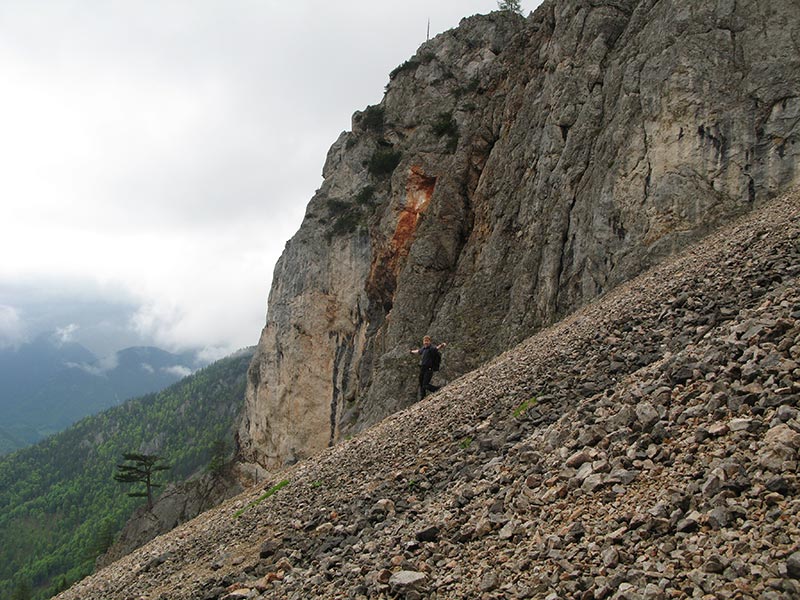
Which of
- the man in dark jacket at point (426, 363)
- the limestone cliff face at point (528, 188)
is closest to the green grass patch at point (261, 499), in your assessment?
the man in dark jacket at point (426, 363)

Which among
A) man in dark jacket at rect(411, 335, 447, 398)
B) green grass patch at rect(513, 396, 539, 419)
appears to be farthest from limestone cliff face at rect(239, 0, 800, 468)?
green grass patch at rect(513, 396, 539, 419)

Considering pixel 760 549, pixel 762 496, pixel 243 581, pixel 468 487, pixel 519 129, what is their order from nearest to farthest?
pixel 760 549 → pixel 762 496 → pixel 468 487 → pixel 243 581 → pixel 519 129

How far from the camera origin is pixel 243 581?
10.2m

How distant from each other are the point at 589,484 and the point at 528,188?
91.0 ft

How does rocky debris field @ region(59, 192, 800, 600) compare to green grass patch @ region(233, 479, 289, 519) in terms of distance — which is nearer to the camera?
rocky debris field @ region(59, 192, 800, 600)

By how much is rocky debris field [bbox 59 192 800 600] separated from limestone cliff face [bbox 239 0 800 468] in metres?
8.23

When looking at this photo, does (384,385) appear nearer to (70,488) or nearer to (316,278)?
(316,278)

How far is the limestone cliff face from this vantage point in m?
23.1

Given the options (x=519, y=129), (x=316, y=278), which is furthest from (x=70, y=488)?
(x=519, y=129)

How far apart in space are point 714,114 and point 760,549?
894 inches

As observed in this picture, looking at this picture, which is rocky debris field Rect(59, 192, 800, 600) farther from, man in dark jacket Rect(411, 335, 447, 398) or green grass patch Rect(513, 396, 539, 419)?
man in dark jacket Rect(411, 335, 447, 398)

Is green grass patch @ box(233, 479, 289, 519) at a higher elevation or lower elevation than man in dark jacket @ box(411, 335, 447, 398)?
lower

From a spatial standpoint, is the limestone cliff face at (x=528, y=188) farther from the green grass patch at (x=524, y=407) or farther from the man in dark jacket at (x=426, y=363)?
the green grass patch at (x=524, y=407)

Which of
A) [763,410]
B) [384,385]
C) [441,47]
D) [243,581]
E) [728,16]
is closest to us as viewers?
[763,410]
